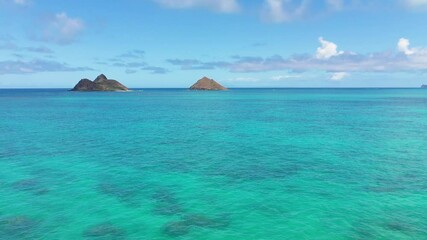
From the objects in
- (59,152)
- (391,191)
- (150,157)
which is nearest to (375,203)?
(391,191)

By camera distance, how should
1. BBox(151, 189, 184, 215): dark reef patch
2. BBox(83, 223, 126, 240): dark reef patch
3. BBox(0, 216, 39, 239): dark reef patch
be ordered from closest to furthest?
BBox(0, 216, 39, 239): dark reef patch → BBox(83, 223, 126, 240): dark reef patch → BBox(151, 189, 184, 215): dark reef patch

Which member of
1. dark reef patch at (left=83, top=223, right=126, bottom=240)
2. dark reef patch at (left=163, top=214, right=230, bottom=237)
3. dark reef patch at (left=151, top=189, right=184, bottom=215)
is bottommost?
dark reef patch at (left=83, top=223, right=126, bottom=240)

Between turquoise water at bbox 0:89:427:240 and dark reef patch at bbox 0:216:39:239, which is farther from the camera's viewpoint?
turquoise water at bbox 0:89:427:240

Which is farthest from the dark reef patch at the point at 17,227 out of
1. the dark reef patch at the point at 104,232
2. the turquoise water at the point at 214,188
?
the dark reef patch at the point at 104,232

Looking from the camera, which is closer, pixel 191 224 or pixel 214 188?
pixel 191 224

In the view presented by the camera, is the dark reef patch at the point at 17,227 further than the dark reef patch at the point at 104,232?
No

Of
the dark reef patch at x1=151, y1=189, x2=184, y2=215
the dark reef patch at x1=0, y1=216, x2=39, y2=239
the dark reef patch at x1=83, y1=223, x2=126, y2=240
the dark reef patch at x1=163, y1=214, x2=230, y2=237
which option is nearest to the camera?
the dark reef patch at x1=0, y1=216, x2=39, y2=239

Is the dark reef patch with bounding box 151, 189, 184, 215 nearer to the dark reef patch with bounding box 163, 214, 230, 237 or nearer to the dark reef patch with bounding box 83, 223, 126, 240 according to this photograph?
the dark reef patch with bounding box 163, 214, 230, 237

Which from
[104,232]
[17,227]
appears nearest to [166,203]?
[104,232]

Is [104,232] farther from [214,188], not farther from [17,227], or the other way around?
[214,188]

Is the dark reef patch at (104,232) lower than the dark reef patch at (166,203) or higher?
lower

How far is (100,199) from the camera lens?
84.4ft

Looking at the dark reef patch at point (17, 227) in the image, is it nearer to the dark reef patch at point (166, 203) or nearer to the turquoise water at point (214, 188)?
the turquoise water at point (214, 188)

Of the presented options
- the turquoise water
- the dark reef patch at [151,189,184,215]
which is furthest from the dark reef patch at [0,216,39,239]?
the dark reef patch at [151,189,184,215]
